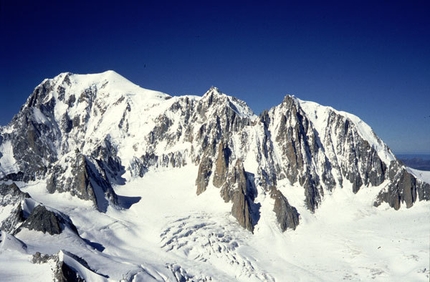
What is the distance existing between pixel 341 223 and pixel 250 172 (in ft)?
150

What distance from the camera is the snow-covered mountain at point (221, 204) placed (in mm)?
98812

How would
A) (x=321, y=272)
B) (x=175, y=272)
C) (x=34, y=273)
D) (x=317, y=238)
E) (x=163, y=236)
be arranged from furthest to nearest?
(x=317, y=238)
(x=163, y=236)
(x=321, y=272)
(x=175, y=272)
(x=34, y=273)

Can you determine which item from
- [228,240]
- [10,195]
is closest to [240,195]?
[228,240]

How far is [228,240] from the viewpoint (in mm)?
128375

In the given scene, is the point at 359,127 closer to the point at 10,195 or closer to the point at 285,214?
the point at 285,214

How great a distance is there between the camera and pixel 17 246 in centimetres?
7762

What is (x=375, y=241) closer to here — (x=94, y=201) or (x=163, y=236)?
(x=163, y=236)

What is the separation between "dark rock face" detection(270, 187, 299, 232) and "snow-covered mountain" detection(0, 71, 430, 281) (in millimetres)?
413

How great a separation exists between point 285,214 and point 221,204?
28.0 metres

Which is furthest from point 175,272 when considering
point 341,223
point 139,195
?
point 341,223

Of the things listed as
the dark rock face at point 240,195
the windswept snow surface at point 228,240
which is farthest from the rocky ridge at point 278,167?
the windswept snow surface at point 228,240

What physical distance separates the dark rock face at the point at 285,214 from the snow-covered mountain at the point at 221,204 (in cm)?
41

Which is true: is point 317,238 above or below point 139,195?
below

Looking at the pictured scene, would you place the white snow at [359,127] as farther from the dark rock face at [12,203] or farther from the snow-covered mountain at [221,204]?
the dark rock face at [12,203]
